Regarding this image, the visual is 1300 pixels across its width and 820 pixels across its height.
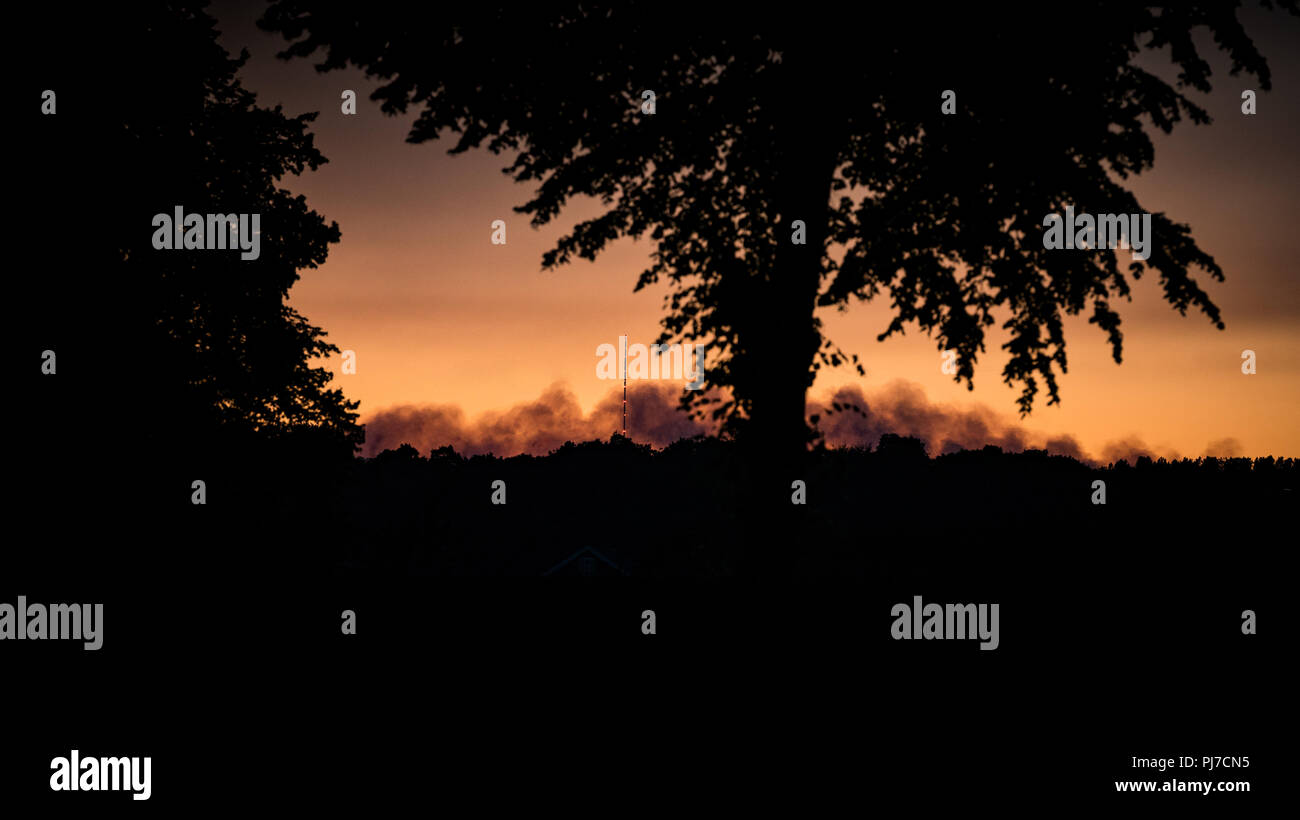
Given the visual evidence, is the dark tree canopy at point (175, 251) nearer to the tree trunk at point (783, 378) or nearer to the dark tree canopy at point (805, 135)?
the dark tree canopy at point (805, 135)

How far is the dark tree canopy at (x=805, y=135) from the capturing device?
998cm

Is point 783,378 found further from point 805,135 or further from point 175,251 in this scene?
point 175,251

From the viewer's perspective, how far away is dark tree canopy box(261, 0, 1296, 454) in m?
9.98

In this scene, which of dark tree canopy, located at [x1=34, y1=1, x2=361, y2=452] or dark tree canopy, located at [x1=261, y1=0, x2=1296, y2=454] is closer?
dark tree canopy, located at [x1=261, y1=0, x2=1296, y2=454]

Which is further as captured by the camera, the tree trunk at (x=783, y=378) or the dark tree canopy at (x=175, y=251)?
the dark tree canopy at (x=175, y=251)

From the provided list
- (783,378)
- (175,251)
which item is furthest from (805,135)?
(175,251)

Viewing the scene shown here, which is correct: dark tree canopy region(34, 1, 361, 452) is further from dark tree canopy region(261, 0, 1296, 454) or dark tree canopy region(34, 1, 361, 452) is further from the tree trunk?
the tree trunk

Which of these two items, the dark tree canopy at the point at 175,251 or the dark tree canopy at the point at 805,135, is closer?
the dark tree canopy at the point at 805,135

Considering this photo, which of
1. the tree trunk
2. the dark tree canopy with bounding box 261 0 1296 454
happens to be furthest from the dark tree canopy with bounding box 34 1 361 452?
the tree trunk

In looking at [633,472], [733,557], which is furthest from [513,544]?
[733,557]

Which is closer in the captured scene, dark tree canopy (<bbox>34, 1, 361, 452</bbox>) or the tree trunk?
the tree trunk

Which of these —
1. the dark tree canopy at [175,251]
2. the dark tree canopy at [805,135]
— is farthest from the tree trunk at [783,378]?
the dark tree canopy at [175,251]

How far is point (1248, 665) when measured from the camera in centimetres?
821

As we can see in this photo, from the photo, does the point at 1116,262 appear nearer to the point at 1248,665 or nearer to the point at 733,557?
the point at 1248,665
